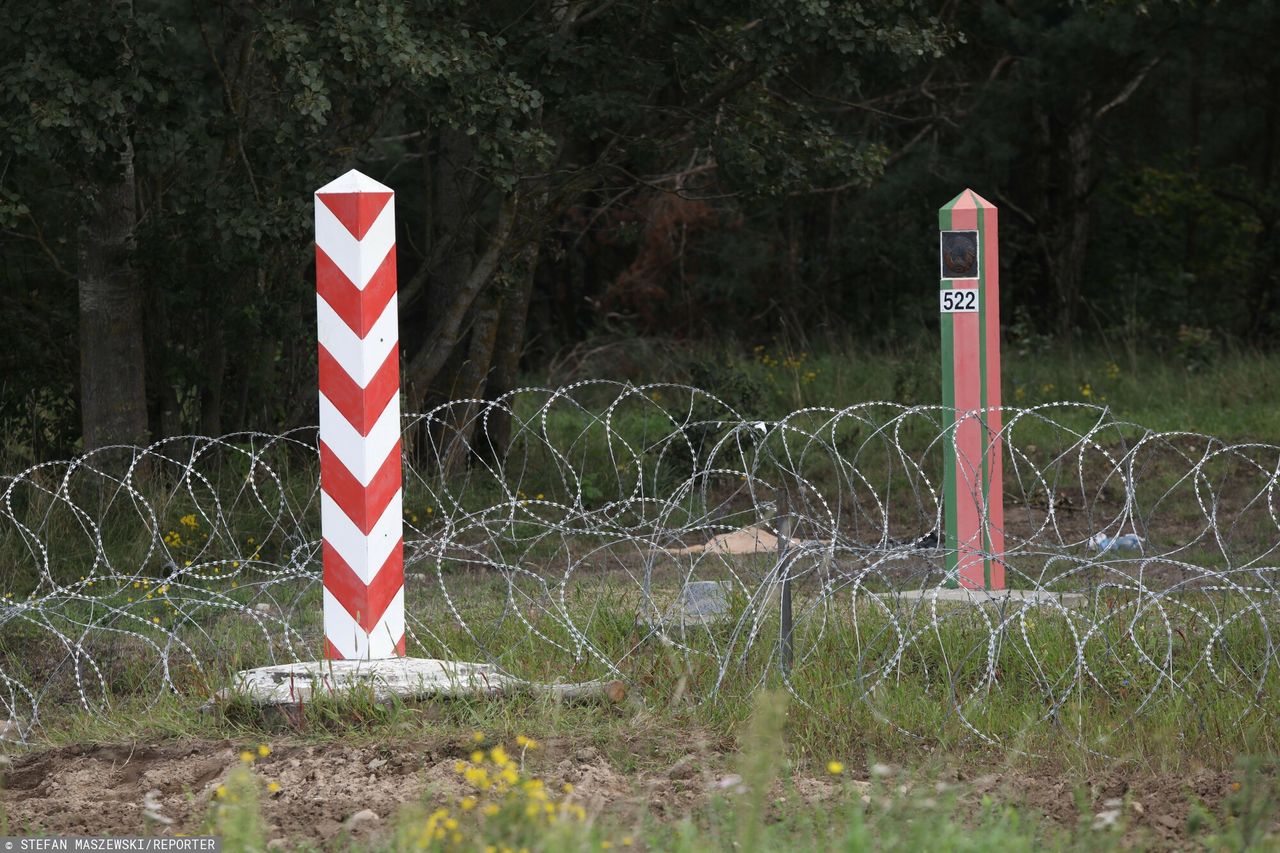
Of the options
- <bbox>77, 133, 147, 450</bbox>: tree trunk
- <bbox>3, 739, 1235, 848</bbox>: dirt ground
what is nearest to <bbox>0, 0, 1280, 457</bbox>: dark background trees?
<bbox>77, 133, 147, 450</bbox>: tree trunk

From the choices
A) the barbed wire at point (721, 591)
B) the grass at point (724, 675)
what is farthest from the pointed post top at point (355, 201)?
the grass at point (724, 675)

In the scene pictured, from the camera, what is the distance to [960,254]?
281 inches

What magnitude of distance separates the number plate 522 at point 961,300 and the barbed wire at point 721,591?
1.70ft

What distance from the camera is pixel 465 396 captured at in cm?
1173

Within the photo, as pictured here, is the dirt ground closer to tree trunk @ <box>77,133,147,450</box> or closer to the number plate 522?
the number plate 522

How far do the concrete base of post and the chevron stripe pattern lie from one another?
0.61 ft

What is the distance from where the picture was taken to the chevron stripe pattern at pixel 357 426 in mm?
5395

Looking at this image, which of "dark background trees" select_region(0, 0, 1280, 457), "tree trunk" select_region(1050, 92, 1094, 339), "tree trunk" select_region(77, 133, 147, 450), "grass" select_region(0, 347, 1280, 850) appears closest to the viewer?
"grass" select_region(0, 347, 1280, 850)

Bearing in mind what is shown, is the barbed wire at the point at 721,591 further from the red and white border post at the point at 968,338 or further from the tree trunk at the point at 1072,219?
the tree trunk at the point at 1072,219

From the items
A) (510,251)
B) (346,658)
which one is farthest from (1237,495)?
(346,658)

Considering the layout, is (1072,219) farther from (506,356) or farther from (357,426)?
(357,426)

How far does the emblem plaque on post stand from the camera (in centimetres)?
712

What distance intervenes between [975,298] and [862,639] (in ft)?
6.42

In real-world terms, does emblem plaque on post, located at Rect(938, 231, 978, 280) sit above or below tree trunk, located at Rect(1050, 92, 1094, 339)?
below
